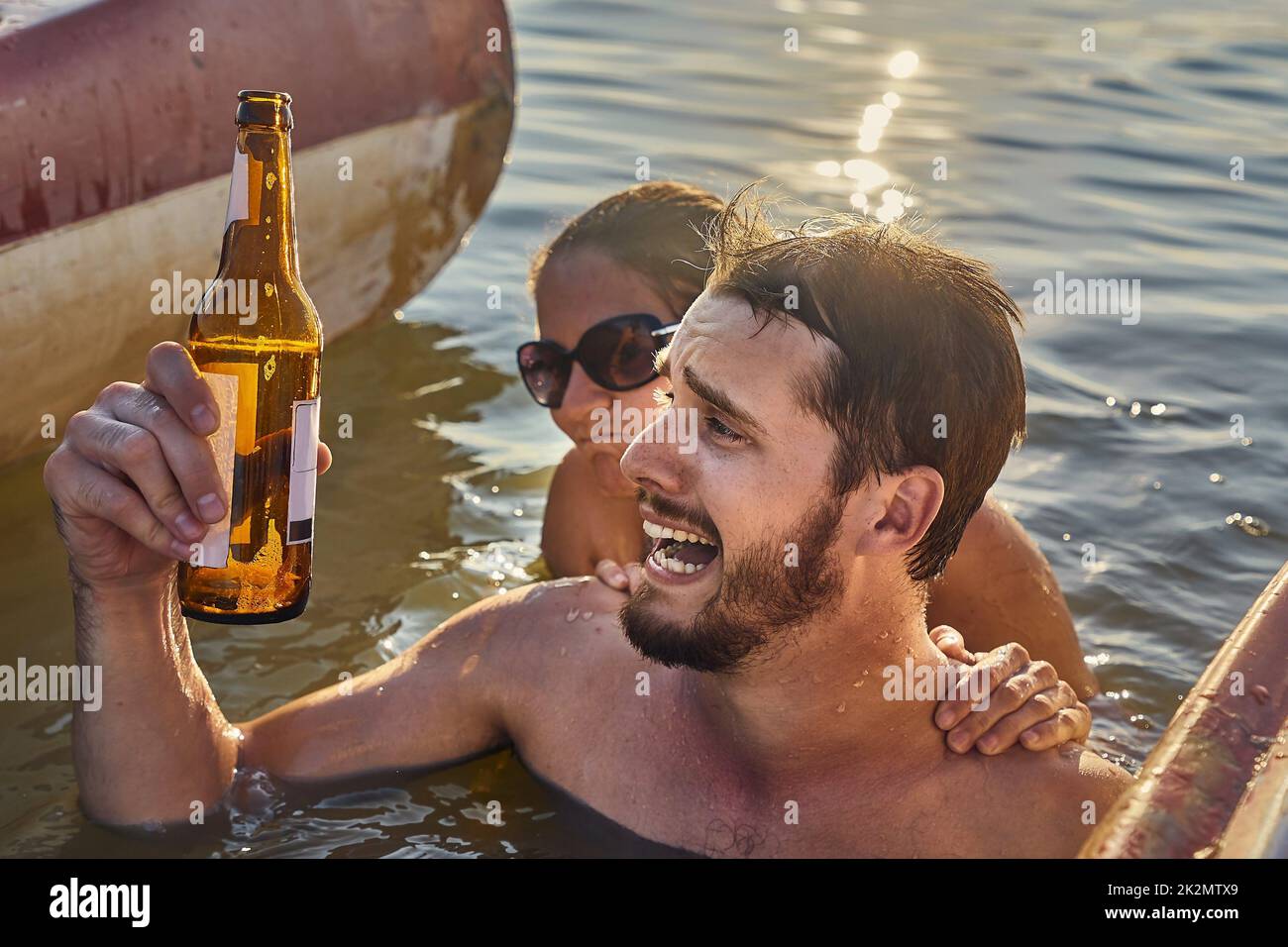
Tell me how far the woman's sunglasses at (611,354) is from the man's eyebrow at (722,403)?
4.10 ft

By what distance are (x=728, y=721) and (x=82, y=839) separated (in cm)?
135

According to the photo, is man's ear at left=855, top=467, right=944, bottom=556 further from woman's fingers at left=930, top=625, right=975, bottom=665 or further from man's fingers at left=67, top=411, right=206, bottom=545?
man's fingers at left=67, top=411, right=206, bottom=545

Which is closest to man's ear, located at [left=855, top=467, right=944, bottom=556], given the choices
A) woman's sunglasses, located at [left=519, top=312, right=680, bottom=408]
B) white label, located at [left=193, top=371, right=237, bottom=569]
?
white label, located at [left=193, top=371, right=237, bottom=569]

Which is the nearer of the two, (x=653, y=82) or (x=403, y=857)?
(x=403, y=857)

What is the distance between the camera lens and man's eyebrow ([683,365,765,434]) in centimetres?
278

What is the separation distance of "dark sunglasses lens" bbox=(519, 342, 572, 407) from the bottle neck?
1.41m

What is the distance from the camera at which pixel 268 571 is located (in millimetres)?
2801

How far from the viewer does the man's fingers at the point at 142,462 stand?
2.46 metres

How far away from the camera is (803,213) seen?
27.8ft

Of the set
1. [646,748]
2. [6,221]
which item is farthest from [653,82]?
[646,748]

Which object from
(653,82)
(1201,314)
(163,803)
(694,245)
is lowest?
(163,803)

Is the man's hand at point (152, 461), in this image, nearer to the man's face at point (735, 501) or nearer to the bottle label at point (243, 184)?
the bottle label at point (243, 184)

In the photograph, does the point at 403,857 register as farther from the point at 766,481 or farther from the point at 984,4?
the point at 984,4

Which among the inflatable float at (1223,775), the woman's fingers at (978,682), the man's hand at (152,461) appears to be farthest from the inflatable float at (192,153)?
the inflatable float at (1223,775)
